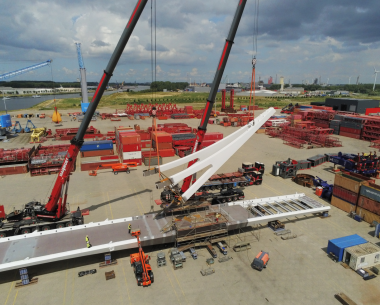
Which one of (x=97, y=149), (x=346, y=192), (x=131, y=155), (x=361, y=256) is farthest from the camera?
(x=97, y=149)


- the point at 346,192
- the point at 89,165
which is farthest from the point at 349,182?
the point at 89,165

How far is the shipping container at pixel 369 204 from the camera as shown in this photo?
688 inches

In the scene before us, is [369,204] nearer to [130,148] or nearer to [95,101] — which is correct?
[95,101]

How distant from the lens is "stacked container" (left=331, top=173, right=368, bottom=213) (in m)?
18.8

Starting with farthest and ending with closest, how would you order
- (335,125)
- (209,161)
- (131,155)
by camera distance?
(335,125)
(131,155)
(209,161)

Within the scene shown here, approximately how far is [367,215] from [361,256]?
6535 millimetres

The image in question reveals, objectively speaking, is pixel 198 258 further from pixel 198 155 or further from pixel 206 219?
pixel 198 155

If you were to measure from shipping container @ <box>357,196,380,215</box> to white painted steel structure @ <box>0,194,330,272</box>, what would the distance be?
4745 millimetres

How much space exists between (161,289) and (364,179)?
17.7 metres

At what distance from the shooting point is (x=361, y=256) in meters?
13.0

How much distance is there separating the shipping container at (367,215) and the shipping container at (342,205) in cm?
45

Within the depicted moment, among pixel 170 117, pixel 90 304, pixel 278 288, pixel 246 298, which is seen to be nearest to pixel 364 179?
pixel 278 288

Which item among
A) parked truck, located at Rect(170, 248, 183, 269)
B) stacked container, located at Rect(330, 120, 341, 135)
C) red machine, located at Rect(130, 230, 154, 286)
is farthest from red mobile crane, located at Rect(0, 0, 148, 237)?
stacked container, located at Rect(330, 120, 341, 135)

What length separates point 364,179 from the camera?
19.6 meters
